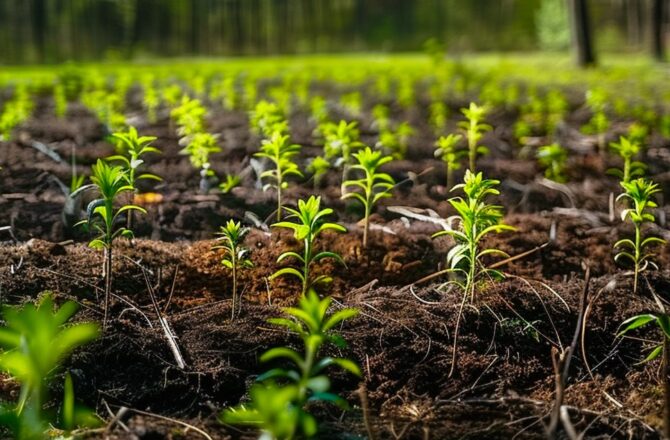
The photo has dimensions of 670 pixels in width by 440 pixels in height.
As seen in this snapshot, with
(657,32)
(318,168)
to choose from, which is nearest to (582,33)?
(657,32)

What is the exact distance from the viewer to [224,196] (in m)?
4.96

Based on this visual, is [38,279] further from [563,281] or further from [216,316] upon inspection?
[563,281]

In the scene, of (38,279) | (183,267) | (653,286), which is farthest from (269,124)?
(653,286)

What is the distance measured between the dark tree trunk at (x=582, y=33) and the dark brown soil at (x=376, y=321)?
42.7 ft

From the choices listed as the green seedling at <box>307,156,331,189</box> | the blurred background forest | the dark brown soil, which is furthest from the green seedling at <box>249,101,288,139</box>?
the blurred background forest

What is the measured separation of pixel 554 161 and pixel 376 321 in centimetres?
356

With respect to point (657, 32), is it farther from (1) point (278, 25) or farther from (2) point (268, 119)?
(1) point (278, 25)

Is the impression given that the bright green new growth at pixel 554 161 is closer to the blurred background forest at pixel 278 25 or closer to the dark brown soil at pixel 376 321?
the dark brown soil at pixel 376 321

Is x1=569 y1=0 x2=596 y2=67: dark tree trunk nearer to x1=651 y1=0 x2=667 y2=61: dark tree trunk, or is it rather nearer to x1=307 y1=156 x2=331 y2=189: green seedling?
x1=651 y1=0 x2=667 y2=61: dark tree trunk

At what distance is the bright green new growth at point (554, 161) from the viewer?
5832 millimetres

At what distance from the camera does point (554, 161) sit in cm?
609

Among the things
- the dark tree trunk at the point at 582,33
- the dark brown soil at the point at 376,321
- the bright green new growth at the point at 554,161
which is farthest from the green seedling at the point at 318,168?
the dark tree trunk at the point at 582,33

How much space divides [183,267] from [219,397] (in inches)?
45.4

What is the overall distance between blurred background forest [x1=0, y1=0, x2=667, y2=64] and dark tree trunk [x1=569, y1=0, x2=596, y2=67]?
33822 mm
